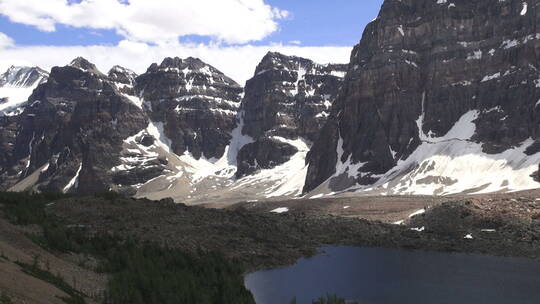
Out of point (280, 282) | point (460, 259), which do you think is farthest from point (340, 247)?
point (280, 282)

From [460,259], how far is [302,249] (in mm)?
29296

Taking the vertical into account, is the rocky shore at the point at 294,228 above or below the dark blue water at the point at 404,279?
above

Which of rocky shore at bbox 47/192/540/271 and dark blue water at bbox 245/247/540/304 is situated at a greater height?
rocky shore at bbox 47/192/540/271

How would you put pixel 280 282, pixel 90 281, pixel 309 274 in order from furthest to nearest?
pixel 309 274 < pixel 280 282 < pixel 90 281

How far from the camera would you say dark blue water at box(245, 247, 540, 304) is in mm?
92688

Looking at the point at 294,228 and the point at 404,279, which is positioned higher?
the point at 294,228

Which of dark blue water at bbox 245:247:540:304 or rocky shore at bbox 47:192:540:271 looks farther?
rocky shore at bbox 47:192:540:271

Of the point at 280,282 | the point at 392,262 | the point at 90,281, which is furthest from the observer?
the point at 392,262

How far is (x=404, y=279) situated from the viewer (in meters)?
108

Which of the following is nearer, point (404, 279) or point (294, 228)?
point (404, 279)

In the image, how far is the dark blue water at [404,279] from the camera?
92688 millimetres

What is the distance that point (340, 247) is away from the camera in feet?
489

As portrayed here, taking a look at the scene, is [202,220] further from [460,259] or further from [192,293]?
[192,293]

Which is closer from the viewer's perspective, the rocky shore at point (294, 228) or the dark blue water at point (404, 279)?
the dark blue water at point (404, 279)
